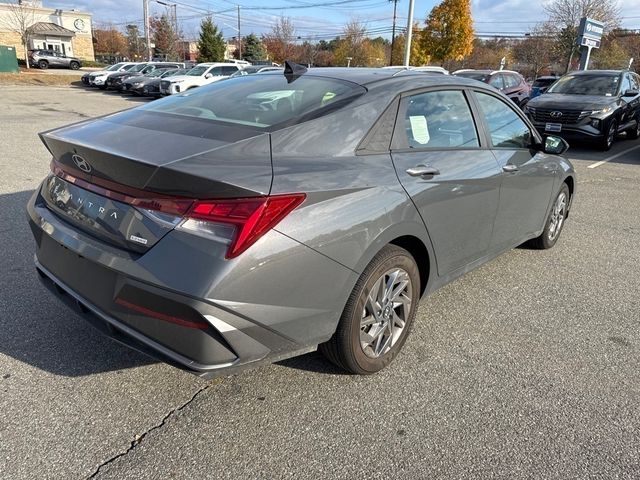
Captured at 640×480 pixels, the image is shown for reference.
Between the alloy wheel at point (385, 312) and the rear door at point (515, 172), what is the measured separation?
118cm

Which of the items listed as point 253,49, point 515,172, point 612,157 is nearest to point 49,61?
point 253,49

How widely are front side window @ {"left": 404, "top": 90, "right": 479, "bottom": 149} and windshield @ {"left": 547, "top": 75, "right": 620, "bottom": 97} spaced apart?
10466mm

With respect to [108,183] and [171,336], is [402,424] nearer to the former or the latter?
[171,336]

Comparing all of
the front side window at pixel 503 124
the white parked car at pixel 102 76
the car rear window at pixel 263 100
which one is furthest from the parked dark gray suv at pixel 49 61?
the front side window at pixel 503 124

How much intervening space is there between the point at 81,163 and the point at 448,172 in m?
2.01

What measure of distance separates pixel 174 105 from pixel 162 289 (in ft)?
5.11

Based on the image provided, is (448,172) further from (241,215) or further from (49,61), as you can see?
(49,61)

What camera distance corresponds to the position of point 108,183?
7.11 ft

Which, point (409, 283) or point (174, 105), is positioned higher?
point (174, 105)

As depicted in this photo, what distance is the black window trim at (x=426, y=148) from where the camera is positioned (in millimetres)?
2703

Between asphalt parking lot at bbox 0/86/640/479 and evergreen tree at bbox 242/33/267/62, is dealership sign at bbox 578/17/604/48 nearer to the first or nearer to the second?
asphalt parking lot at bbox 0/86/640/479

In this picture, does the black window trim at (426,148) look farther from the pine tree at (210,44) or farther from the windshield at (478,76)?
the pine tree at (210,44)

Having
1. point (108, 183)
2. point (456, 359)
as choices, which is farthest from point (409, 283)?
point (108, 183)

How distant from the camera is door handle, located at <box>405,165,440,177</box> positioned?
2667mm
